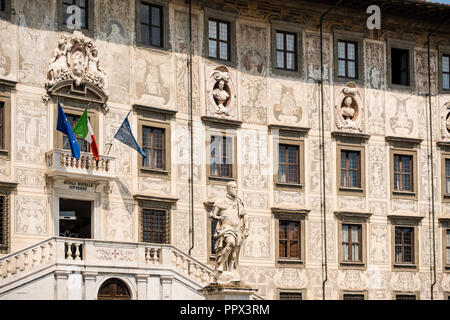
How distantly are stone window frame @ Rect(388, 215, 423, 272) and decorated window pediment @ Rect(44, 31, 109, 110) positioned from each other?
1204 cm

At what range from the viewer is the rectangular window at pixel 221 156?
34.9 metres

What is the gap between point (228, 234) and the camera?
2742cm

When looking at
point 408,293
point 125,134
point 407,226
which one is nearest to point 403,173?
point 407,226

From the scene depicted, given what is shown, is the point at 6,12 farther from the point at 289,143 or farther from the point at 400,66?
the point at 400,66

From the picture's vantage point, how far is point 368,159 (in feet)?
124

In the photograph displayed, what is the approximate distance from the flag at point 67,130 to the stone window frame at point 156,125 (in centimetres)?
297

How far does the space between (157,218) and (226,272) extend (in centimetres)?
629

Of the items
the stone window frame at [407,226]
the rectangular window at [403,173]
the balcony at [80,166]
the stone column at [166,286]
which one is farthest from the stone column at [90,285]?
the rectangular window at [403,173]

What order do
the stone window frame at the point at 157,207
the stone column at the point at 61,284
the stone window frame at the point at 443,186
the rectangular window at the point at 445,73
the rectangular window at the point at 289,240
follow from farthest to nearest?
the rectangular window at the point at 445,73, the stone window frame at the point at 443,186, the rectangular window at the point at 289,240, the stone window frame at the point at 157,207, the stone column at the point at 61,284

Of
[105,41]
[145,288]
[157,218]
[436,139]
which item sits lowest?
[145,288]

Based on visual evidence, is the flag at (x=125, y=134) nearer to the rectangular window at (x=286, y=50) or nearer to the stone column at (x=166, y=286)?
the stone column at (x=166, y=286)

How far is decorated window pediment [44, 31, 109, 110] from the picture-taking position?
31.6 meters

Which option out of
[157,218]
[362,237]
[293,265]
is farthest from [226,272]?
[362,237]
